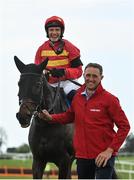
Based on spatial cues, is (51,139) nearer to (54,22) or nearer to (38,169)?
(38,169)

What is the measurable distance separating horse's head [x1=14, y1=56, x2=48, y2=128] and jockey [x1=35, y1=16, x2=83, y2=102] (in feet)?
3.18

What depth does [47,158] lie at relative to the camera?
8.34 metres

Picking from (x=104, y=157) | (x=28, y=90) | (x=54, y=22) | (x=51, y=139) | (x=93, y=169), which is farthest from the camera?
(x=54, y=22)

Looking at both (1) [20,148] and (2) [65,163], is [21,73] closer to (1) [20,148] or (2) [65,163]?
(2) [65,163]

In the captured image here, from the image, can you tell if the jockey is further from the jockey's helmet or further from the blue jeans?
the blue jeans

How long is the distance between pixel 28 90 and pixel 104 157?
1690 millimetres

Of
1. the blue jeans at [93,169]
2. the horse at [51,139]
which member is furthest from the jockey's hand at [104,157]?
the horse at [51,139]

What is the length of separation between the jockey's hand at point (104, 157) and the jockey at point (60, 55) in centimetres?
268

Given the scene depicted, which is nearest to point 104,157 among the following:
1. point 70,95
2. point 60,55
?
point 70,95

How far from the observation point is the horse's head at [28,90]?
7.05m

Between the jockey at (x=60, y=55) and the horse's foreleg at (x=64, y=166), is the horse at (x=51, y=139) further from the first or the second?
the jockey at (x=60, y=55)

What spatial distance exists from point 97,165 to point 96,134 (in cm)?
33

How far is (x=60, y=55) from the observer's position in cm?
863

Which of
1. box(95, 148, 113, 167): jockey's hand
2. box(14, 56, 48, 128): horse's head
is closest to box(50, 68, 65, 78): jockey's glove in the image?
box(14, 56, 48, 128): horse's head
